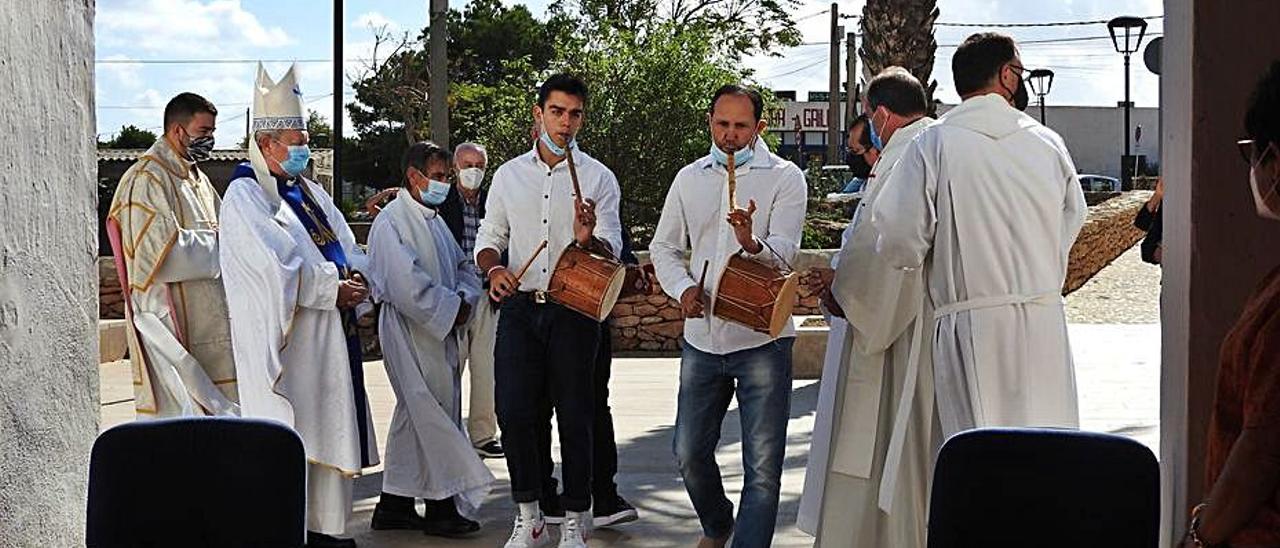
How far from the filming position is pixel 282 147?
6.89m

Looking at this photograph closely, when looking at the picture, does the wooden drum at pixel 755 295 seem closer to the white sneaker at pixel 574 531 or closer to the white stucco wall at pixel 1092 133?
the white sneaker at pixel 574 531

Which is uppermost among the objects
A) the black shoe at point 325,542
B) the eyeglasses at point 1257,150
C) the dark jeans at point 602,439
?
the eyeglasses at point 1257,150

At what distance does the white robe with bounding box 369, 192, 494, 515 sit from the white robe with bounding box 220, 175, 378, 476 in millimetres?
591

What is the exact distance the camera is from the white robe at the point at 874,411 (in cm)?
586

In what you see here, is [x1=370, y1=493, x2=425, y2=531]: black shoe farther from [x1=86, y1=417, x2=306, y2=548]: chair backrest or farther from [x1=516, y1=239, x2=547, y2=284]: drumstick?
[x1=86, y1=417, x2=306, y2=548]: chair backrest

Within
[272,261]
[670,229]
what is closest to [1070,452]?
[670,229]

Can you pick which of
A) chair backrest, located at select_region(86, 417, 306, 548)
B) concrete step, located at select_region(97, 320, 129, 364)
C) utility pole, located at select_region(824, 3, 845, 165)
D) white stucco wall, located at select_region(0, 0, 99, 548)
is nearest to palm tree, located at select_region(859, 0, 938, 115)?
concrete step, located at select_region(97, 320, 129, 364)

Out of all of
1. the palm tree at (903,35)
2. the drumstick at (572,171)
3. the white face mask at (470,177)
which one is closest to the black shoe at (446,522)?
the drumstick at (572,171)

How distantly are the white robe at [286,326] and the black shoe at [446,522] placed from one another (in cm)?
69

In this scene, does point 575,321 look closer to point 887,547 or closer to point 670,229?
point 670,229

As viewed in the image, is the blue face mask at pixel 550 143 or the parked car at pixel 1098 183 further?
the parked car at pixel 1098 183

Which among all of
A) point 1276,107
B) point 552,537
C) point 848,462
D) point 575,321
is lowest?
point 552,537

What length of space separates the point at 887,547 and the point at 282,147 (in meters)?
2.83

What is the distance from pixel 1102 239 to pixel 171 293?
18.0 metres
